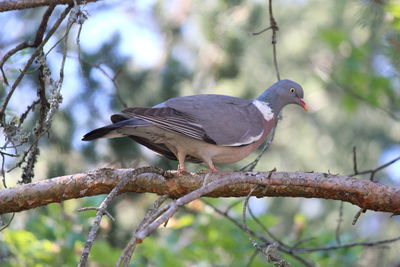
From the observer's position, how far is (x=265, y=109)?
4.57 metres

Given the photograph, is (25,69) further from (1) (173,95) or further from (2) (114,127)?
(1) (173,95)

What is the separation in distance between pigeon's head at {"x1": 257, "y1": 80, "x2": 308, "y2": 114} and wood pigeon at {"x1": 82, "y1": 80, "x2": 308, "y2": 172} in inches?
11.3

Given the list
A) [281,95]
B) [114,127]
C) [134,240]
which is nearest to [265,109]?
[281,95]

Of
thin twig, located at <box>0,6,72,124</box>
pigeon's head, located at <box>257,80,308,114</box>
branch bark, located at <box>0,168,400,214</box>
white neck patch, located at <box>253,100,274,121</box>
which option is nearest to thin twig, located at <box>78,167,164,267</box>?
branch bark, located at <box>0,168,400,214</box>

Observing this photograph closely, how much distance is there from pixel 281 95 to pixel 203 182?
168 centimetres

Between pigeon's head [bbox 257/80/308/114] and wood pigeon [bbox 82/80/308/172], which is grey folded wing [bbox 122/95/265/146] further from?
pigeon's head [bbox 257/80/308/114]

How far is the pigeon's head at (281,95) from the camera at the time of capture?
187 inches

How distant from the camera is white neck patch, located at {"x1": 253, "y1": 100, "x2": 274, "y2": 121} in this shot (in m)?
4.52

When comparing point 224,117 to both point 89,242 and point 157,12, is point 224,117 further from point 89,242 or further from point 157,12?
point 157,12

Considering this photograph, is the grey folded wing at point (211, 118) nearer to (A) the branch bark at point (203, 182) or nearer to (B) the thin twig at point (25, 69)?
(A) the branch bark at point (203, 182)

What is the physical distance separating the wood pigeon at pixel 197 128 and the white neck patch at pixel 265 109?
0.09ft

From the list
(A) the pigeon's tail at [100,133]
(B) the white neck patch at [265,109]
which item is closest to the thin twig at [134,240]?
(A) the pigeon's tail at [100,133]

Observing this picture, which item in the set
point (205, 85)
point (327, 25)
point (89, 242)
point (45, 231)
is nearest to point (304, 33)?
point (327, 25)

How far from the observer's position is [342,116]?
466 inches
